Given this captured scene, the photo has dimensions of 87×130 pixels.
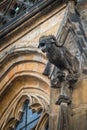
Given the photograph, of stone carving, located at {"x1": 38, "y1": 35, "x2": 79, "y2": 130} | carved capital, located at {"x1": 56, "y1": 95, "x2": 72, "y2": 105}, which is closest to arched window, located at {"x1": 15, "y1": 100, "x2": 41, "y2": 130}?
stone carving, located at {"x1": 38, "y1": 35, "x2": 79, "y2": 130}

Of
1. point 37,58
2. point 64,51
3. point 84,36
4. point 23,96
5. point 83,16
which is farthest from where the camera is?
point 23,96

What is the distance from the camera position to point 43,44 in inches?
197

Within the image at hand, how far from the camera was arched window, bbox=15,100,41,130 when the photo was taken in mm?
7033

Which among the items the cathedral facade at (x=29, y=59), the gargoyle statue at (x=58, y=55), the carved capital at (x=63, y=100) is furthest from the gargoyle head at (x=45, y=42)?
the cathedral facade at (x=29, y=59)

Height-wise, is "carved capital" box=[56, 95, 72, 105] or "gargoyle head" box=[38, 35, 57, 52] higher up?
"gargoyle head" box=[38, 35, 57, 52]

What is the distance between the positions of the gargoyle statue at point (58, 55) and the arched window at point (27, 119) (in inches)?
75.5

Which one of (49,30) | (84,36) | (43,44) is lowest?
(43,44)

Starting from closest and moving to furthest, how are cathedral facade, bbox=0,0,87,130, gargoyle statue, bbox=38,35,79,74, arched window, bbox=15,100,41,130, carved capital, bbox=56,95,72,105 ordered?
carved capital, bbox=56,95,72,105
gargoyle statue, bbox=38,35,79,74
cathedral facade, bbox=0,0,87,130
arched window, bbox=15,100,41,130

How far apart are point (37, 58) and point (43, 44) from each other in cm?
189

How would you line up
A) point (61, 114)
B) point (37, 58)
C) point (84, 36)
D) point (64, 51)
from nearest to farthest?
point (61, 114), point (64, 51), point (84, 36), point (37, 58)

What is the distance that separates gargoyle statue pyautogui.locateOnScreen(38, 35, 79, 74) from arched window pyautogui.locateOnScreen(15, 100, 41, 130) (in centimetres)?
192

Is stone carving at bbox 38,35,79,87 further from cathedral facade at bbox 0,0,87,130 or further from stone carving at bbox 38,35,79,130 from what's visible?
cathedral facade at bbox 0,0,87,130

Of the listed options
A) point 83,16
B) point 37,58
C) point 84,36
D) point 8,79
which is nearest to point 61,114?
point 84,36

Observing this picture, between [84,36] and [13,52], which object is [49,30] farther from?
[84,36]
